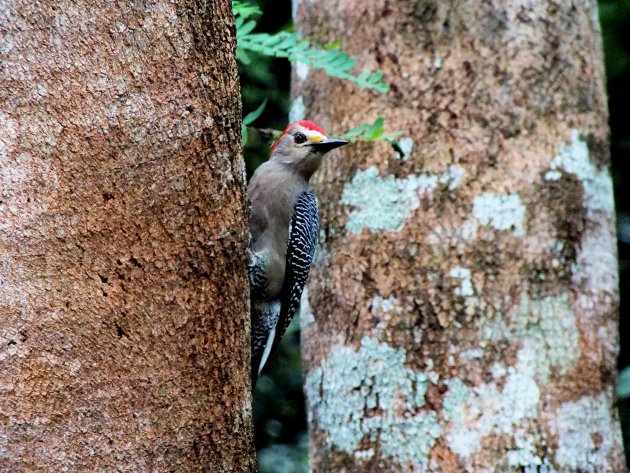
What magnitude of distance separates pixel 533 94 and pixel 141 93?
7.39 ft

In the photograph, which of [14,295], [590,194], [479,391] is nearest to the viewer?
[14,295]

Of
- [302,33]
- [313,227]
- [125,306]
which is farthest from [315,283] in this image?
[125,306]

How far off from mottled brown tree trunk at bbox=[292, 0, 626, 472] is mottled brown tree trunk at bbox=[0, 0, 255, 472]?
1.63 metres

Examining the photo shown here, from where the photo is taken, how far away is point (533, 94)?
147 inches

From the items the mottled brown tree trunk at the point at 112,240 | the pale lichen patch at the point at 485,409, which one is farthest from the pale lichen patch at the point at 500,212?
the mottled brown tree trunk at the point at 112,240

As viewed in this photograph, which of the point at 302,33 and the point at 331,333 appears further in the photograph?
the point at 302,33

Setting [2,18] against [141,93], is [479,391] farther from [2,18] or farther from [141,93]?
[2,18]

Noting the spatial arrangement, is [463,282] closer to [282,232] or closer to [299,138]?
[282,232]

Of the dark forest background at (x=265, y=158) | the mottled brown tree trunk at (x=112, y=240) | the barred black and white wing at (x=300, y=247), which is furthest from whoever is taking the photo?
the dark forest background at (x=265, y=158)

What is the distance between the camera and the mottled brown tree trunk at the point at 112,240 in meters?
1.83

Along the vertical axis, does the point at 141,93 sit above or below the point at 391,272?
above

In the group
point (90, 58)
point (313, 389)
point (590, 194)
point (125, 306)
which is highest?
point (90, 58)

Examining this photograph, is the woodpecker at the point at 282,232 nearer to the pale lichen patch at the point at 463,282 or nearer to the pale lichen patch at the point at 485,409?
the pale lichen patch at the point at 463,282

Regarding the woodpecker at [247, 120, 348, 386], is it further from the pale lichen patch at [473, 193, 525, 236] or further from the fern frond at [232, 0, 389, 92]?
the pale lichen patch at [473, 193, 525, 236]
